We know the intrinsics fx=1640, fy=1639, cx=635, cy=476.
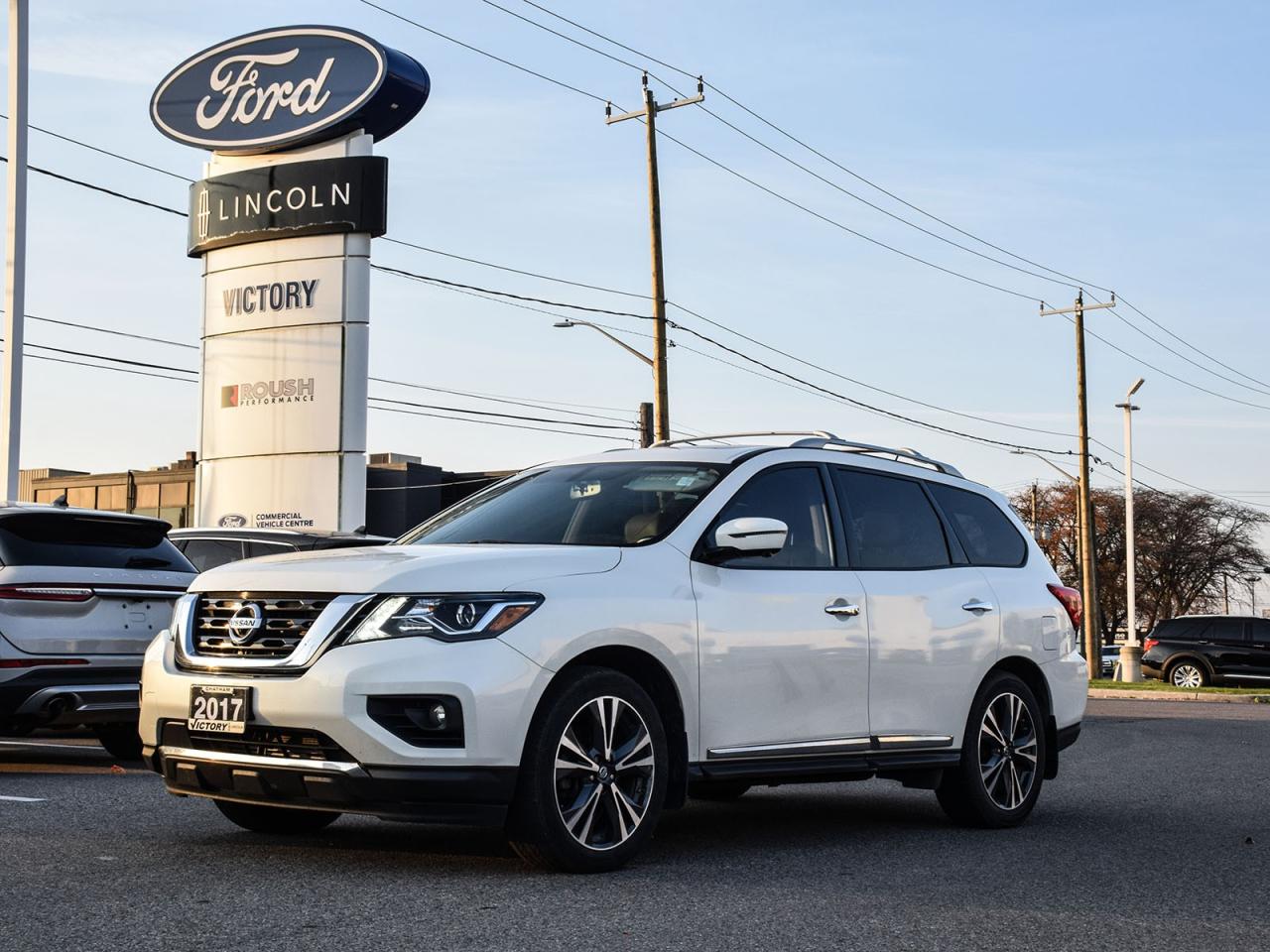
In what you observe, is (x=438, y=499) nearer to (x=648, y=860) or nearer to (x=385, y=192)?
(x=385, y=192)

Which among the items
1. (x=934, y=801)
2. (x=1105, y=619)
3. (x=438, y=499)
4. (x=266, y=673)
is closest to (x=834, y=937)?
(x=266, y=673)

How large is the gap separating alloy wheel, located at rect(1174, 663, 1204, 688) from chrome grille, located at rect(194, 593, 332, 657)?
30.4 meters

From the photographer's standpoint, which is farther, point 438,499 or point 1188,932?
point 438,499

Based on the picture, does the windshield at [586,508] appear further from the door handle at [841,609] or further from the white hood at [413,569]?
the door handle at [841,609]

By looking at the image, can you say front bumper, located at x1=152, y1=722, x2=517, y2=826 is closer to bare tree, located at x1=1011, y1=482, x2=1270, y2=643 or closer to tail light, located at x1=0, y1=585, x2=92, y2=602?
tail light, located at x1=0, y1=585, x2=92, y2=602

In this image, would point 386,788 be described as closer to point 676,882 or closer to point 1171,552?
point 676,882

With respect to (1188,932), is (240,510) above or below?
above

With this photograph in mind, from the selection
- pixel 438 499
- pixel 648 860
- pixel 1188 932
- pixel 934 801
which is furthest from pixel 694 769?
pixel 438 499

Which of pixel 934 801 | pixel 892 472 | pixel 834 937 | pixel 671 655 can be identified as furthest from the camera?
pixel 934 801

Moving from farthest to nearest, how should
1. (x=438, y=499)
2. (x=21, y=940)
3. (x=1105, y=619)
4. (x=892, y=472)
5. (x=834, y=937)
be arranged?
(x=1105, y=619) → (x=438, y=499) → (x=892, y=472) → (x=834, y=937) → (x=21, y=940)

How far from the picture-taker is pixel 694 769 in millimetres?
6797

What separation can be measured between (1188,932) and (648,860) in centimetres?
220

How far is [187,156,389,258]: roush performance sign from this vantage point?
82.2 ft

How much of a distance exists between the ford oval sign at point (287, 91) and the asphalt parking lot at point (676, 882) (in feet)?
56.8
